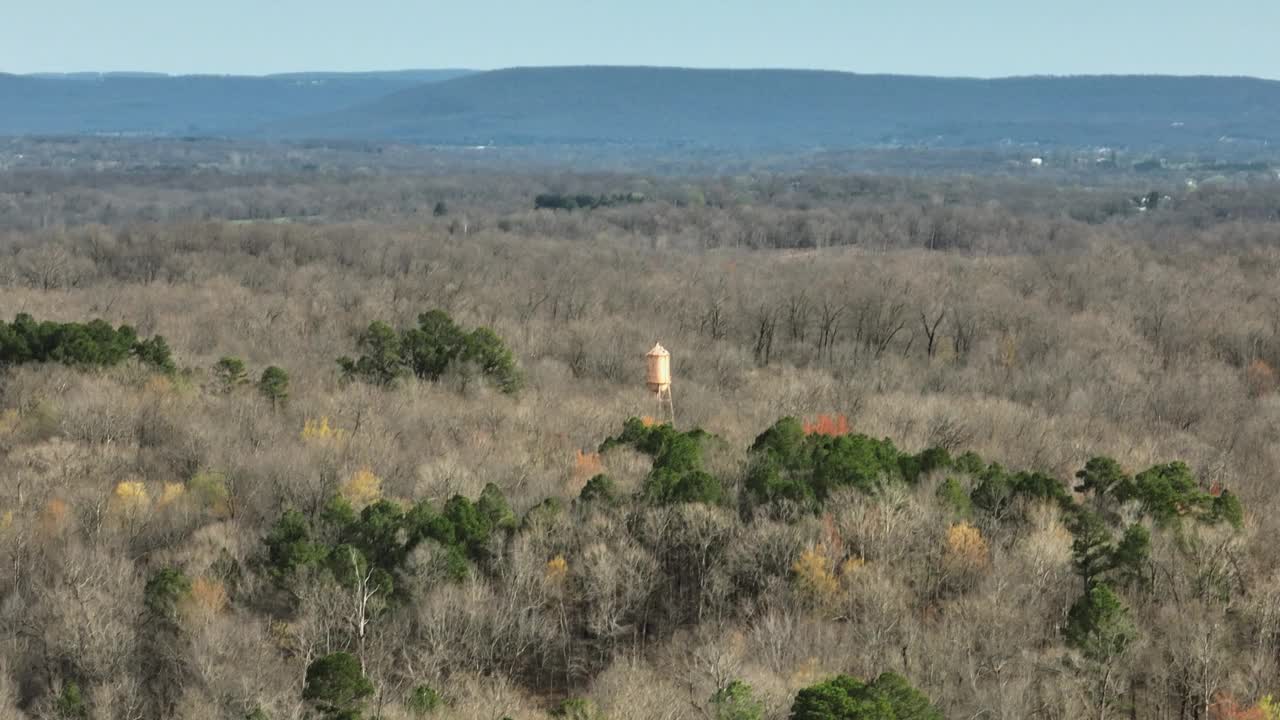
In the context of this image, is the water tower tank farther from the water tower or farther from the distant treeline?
the distant treeline

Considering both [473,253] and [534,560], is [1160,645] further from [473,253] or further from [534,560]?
[473,253]

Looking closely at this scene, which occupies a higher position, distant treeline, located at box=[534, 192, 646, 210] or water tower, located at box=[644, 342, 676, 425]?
water tower, located at box=[644, 342, 676, 425]

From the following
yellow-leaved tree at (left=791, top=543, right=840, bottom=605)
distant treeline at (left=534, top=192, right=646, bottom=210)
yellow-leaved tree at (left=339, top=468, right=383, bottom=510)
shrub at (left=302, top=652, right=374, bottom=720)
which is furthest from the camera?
distant treeline at (left=534, top=192, right=646, bottom=210)

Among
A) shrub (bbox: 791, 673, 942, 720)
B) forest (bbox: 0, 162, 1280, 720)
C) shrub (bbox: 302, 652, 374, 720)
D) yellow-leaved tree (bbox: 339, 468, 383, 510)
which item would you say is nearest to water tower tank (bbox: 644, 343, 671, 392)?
forest (bbox: 0, 162, 1280, 720)

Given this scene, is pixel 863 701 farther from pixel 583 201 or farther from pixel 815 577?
pixel 583 201

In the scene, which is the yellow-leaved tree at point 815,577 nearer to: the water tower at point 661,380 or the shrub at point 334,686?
the shrub at point 334,686

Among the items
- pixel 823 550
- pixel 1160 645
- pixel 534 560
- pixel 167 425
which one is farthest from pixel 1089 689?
pixel 167 425

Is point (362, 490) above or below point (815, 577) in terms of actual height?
below

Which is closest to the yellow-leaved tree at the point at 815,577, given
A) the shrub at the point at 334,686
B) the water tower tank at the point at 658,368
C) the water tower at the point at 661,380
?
the shrub at the point at 334,686

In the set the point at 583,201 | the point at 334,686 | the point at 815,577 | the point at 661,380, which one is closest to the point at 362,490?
the point at 815,577
